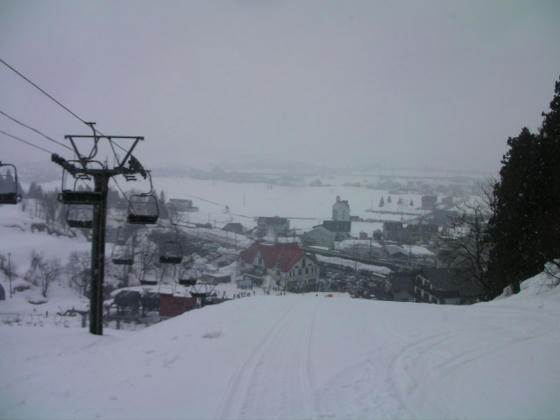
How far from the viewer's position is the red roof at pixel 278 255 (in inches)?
1177

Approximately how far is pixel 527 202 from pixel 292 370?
11784 millimetres

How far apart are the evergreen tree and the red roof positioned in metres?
18.2

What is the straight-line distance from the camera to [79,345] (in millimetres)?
6707

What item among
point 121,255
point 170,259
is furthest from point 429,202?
point 170,259

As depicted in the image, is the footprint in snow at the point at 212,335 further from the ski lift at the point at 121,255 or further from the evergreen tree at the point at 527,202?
the evergreen tree at the point at 527,202

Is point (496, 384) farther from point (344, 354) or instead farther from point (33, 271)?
point (33, 271)

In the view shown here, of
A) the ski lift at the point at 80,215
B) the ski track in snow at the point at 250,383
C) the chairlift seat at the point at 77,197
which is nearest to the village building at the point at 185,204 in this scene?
the ski lift at the point at 80,215

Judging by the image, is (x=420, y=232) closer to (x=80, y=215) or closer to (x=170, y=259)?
(x=170, y=259)

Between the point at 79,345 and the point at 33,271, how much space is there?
30.6 metres

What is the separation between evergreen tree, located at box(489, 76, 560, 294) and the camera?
11.6 m

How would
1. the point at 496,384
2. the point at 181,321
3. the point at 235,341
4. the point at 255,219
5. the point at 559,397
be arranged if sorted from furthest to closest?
the point at 255,219
the point at 181,321
the point at 235,341
the point at 496,384
the point at 559,397

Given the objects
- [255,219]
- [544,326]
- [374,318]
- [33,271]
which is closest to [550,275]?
[544,326]

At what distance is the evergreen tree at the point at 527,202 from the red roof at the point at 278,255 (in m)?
18.2

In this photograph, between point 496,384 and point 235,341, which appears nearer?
point 496,384
